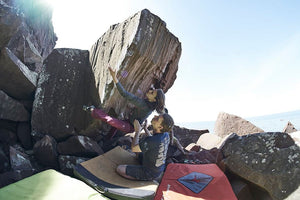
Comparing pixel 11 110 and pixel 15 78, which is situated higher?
pixel 15 78

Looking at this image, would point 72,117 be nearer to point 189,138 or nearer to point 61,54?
point 61,54

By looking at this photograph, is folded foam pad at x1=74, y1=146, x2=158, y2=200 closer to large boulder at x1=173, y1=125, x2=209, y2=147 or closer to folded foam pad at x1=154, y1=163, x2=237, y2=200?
folded foam pad at x1=154, y1=163, x2=237, y2=200

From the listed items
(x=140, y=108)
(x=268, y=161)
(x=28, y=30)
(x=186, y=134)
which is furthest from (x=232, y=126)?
(x=28, y=30)

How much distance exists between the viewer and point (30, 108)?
223 inches

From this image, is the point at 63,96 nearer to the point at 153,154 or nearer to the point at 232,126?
the point at 153,154

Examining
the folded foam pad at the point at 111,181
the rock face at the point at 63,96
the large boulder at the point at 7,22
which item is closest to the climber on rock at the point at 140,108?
the rock face at the point at 63,96

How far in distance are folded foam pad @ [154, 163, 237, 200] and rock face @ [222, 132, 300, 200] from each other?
670 mm

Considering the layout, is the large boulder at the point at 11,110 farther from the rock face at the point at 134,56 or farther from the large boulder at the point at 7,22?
the rock face at the point at 134,56

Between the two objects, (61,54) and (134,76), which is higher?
(61,54)

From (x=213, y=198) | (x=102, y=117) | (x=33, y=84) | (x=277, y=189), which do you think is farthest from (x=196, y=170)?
(x=33, y=84)

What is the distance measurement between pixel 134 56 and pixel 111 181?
316 cm

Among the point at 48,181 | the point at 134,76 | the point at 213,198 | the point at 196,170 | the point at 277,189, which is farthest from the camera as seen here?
the point at 134,76

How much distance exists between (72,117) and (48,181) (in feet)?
8.47

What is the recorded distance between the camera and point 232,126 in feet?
29.6
